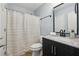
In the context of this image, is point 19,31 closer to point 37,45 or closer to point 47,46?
point 37,45

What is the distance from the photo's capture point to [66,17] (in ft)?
5.44

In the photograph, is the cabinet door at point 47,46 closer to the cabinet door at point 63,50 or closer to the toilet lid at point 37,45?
the toilet lid at point 37,45

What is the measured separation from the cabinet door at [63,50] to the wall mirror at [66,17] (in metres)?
0.47

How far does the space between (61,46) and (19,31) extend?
1073 mm

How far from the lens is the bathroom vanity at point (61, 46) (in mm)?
1017

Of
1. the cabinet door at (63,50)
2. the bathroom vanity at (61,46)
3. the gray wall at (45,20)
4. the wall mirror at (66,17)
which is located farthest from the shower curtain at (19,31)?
the cabinet door at (63,50)

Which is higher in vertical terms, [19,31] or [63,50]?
[19,31]

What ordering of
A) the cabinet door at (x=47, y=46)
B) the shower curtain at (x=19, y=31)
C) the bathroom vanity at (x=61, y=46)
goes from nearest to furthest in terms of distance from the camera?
the bathroom vanity at (x=61, y=46), the cabinet door at (x=47, y=46), the shower curtain at (x=19, y=31)

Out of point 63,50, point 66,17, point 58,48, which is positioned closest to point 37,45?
point 58,48

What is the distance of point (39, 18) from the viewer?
1.56 m

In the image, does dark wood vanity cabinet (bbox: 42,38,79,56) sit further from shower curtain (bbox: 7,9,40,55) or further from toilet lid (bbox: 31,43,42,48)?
shower curtain (bbox: 7,9,40,55)

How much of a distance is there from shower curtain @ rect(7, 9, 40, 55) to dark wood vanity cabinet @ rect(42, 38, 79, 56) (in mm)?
251

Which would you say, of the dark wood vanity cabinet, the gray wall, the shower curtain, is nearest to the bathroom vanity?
the dark wood vanity cabinet

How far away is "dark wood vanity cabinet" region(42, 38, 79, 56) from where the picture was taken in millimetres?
1018
